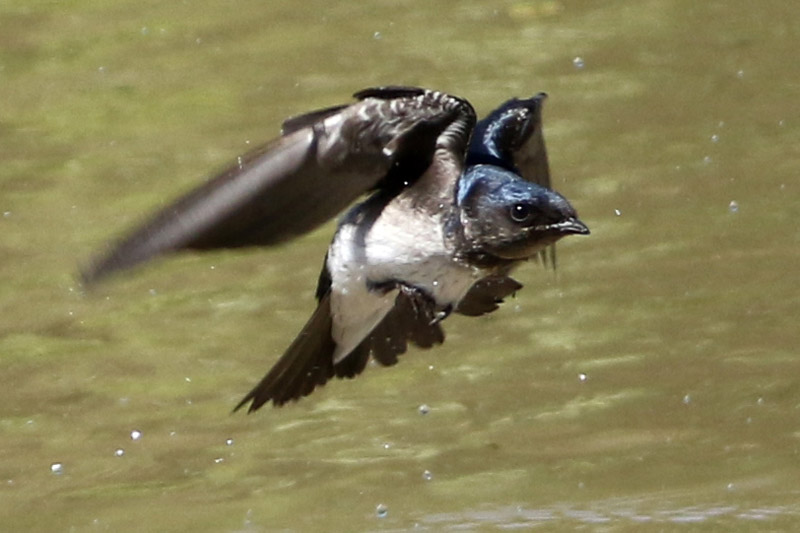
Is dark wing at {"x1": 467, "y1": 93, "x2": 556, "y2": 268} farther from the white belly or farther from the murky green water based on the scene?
the murky green water

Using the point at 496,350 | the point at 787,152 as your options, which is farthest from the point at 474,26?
the point at 496,350

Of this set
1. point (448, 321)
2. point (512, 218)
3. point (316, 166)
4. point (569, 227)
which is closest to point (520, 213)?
point (512, 218)

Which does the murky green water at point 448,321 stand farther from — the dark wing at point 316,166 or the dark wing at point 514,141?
the dark wing at point 316,166

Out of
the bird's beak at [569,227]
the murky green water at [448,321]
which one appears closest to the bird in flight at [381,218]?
the bird's beak at [569,227]

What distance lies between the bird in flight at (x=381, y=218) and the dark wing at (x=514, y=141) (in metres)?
0.07

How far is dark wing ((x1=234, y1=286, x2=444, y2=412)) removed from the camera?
16.8ft

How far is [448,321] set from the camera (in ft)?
21.8

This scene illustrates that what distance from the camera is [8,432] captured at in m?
5.95

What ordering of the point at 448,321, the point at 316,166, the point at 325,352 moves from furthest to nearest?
the point at 448,321
the point at 325,352
the point at 316,166

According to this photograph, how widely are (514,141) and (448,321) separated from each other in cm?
128

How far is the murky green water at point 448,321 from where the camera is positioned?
5.43 m

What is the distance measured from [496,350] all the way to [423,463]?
870mm

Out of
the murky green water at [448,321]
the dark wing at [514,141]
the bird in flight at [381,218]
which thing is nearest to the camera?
the bird in flight at [381,218]

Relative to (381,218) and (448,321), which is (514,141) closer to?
(381,218)
